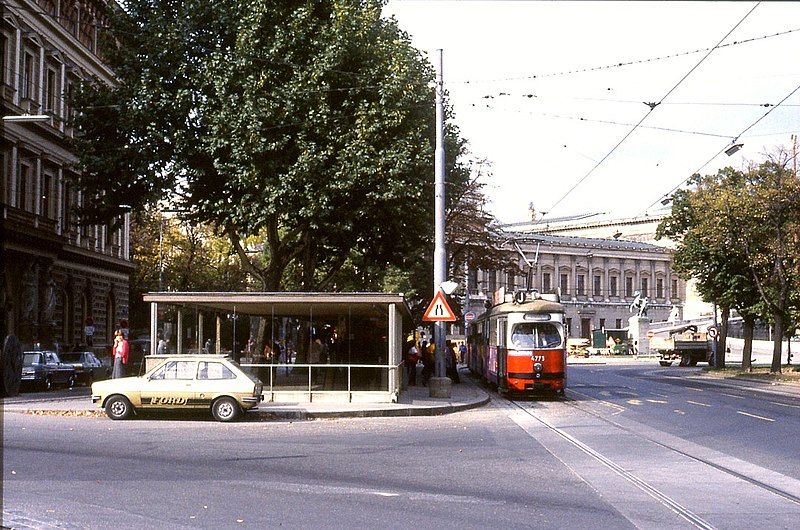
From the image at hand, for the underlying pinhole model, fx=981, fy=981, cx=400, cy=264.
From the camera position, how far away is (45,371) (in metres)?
36.0

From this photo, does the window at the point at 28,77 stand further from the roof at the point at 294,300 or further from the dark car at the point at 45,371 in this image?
the roof at the point at 294,300

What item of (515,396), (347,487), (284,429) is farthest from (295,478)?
(515,396)

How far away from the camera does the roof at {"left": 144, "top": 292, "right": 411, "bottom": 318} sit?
2716 centimetres

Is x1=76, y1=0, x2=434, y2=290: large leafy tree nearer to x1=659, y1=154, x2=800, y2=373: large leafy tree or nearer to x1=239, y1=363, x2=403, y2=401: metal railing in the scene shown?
x1=239, y1=363, x2=403, y2=401: metal railing

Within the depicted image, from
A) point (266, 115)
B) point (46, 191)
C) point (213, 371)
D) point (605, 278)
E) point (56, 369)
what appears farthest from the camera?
point (605, 278)

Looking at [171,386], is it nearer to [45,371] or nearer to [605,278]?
[45,371]

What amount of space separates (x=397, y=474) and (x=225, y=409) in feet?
33.2

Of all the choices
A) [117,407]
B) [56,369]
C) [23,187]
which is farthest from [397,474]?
[23,187]

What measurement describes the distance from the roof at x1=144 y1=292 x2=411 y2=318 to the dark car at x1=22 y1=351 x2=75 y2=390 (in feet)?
31.2

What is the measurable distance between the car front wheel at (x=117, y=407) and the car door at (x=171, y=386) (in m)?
0.44

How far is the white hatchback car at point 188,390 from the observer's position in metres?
23.0

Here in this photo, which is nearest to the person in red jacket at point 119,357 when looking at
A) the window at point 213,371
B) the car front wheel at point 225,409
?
the window at point 213,371

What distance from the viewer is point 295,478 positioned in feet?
43.5

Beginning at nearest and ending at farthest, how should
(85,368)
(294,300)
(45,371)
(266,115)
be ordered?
(294,300) → (266,115) → (45,371) → (85,368)
